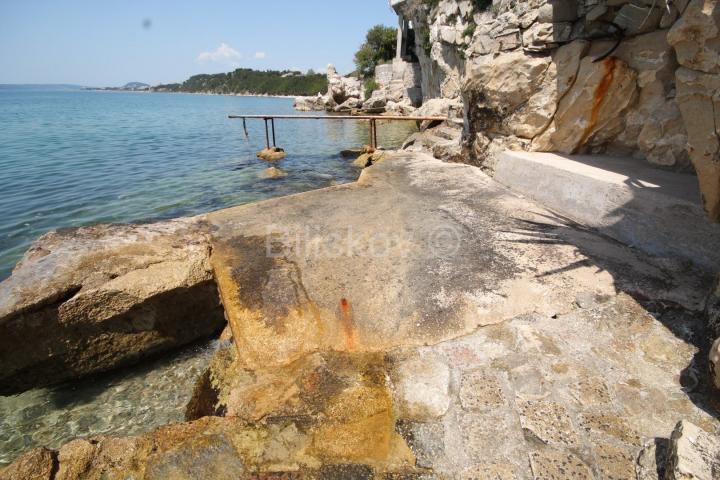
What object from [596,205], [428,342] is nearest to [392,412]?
[428,342]

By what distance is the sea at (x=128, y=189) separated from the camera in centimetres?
358

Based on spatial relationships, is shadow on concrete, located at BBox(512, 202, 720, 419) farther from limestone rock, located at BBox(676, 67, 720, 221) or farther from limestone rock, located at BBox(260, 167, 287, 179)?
limestone rock, located at BBox(260, 167, 287, 179)

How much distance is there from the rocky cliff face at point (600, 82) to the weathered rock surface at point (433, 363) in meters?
1.55

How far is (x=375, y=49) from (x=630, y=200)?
4996 cm

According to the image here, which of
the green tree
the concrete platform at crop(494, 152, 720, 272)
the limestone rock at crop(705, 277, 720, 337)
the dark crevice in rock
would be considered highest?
the green tree

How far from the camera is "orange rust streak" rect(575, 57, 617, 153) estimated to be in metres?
5.61

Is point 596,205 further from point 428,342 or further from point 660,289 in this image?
point 428,342

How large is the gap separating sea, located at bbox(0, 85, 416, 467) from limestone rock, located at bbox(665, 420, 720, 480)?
12.0ft

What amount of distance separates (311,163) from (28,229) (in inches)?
373

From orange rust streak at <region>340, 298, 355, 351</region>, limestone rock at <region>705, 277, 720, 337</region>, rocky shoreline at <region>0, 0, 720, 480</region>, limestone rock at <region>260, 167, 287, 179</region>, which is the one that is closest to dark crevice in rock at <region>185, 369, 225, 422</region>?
rocky shoreline at <region>0, 0, 720, 480</region>

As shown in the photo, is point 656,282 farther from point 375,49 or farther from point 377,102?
point 375,49

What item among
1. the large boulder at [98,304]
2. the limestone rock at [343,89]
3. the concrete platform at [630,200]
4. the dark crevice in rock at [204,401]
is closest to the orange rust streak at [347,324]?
the dark crevice in rock at [204,401]

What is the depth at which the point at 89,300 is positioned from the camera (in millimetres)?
3664

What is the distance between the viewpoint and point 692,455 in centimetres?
194
